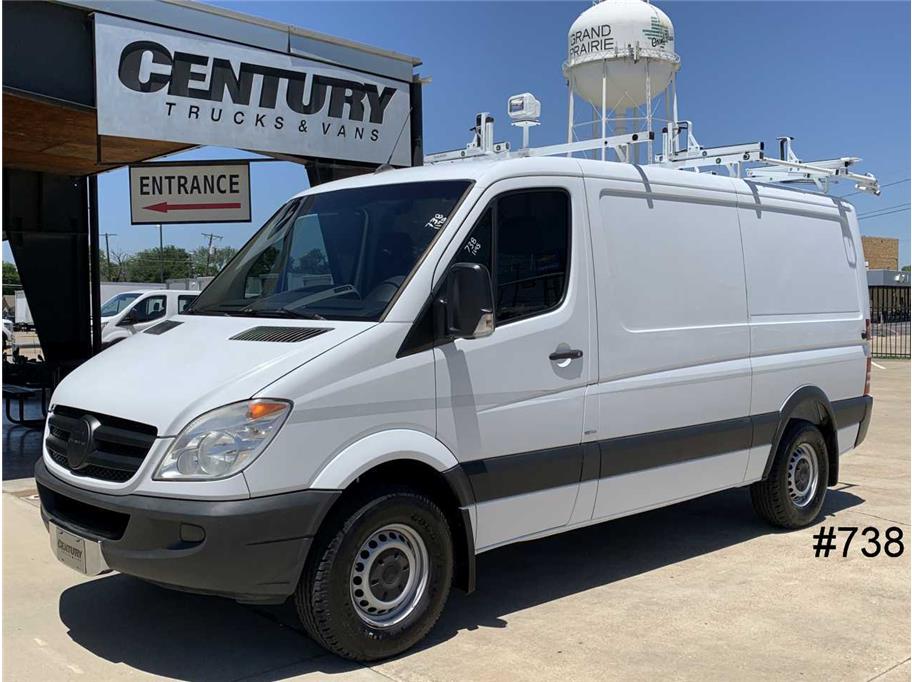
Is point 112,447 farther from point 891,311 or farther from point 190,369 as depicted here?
point 891,311

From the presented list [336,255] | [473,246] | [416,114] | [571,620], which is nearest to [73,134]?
[416,114]

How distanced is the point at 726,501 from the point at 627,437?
2931 mm

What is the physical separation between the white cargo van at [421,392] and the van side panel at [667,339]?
18 mm

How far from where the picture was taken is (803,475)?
22.6 feet

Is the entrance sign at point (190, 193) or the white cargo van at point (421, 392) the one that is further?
the entrance sign at point (190, 193)

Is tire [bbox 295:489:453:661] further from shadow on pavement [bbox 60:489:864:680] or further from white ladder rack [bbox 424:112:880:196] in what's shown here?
white ladder rack [bbox 424:112:880:196]

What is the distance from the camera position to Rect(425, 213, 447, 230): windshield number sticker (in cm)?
462

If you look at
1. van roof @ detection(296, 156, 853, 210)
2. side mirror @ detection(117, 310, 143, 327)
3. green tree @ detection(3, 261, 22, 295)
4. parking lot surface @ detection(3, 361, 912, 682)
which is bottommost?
parking lot surface @ detection(3, 361, 912, 682)

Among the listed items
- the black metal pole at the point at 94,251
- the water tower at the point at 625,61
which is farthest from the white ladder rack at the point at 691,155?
the water tower at the point at 625,61

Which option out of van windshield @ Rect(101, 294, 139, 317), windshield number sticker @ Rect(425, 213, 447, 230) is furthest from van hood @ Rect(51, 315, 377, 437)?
van windshield @ Rect(101, 294, 139, 317)

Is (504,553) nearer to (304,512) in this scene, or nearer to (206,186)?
(304,512)

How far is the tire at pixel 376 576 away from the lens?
4051mm

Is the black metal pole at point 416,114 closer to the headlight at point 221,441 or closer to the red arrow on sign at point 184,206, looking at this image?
the red arrow on sign at point 184,206

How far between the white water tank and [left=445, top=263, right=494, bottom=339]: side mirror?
2027cm
